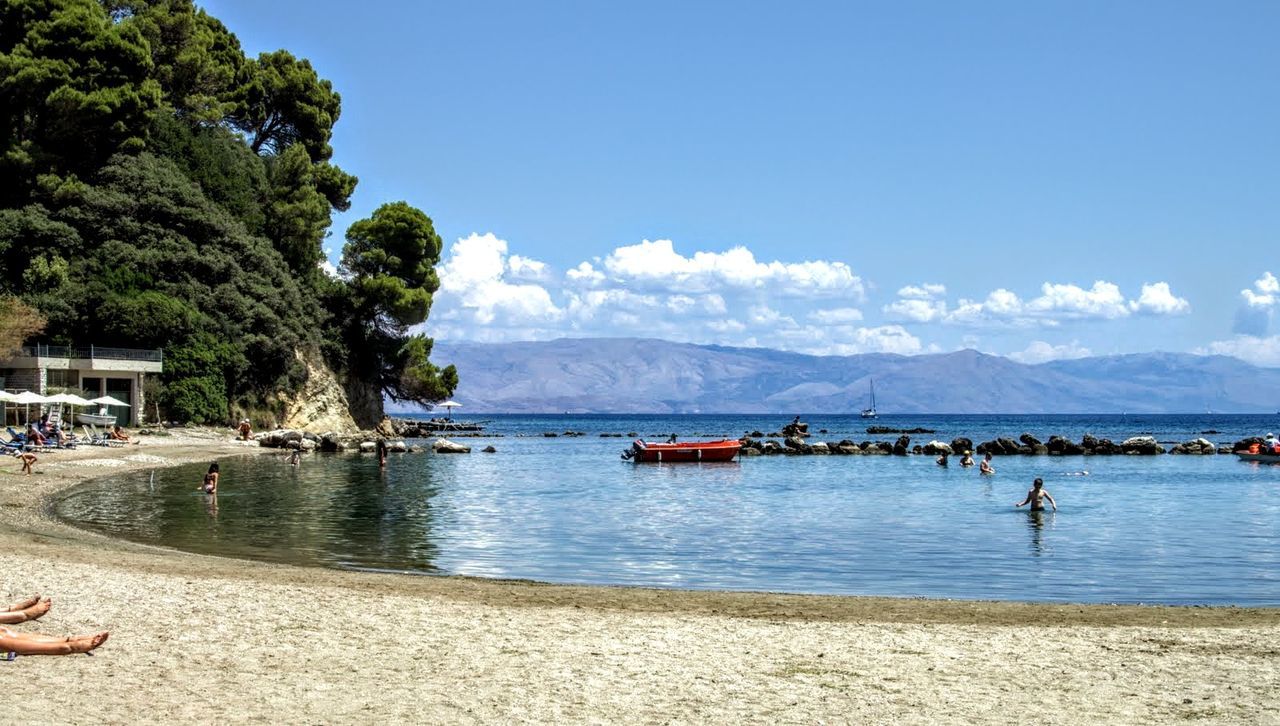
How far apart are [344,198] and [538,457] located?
31.6m

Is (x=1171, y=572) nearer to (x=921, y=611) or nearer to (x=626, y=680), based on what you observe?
(x=921, y=611)

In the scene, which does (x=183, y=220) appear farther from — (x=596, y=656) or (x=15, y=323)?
(x=596, y=656)

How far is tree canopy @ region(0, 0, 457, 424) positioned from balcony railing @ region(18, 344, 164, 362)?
1362 mm

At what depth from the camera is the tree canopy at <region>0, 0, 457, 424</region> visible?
213 ft

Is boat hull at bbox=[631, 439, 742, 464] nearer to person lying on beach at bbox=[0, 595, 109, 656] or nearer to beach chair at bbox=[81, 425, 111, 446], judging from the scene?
beach chair at bbox=[81, 425, 111, 446]

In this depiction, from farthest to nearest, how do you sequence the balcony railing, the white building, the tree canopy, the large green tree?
A: 1. the large green tree
2. the tree canopy
3. the balcony railing
4. the white building

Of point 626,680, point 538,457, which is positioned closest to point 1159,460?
point 538,457

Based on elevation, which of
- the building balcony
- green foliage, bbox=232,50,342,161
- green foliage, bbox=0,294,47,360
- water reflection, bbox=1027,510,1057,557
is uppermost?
green foliage, bbox=232,50,342,161

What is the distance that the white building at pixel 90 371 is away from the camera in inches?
2259

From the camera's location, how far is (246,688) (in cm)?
972

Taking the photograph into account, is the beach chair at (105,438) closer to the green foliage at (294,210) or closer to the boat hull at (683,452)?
the boat hull at (683,452)

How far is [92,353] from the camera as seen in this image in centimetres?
6016

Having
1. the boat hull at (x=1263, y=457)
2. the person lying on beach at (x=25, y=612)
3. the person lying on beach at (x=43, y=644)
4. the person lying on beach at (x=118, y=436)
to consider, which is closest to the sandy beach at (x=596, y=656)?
the person lying on beach at (x=43, y=644)

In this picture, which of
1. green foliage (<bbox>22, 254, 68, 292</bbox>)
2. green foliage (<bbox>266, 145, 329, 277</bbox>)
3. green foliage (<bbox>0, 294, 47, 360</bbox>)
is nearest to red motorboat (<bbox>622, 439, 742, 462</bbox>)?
green foliage (<bbox>266, 145, 329, 277</bbox>)
